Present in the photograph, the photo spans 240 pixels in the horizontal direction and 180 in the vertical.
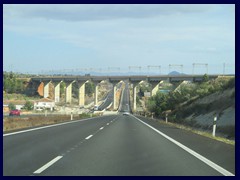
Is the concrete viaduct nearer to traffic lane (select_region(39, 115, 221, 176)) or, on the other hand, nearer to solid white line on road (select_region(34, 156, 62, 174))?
traffic lane (select_region(39, 115, 221, 176))

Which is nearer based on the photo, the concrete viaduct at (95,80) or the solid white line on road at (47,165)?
the solid white line on road at (47,165)

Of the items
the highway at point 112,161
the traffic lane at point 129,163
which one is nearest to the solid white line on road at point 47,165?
the highway at point 112,161

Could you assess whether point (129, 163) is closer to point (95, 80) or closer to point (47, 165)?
point (47, 165)

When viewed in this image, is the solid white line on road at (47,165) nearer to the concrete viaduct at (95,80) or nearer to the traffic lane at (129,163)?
the traffic lane at (129,163)

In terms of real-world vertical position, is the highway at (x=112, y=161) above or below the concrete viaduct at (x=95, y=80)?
below

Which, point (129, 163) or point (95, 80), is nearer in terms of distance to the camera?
point (129, 163)

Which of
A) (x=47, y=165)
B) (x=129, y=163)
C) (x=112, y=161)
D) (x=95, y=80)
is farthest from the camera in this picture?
(x=95, y=80)

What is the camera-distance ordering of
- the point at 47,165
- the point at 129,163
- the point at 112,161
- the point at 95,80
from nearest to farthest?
1. the point at 47,165
2. the point at 129,163
3. the point at 112,161
4. the point at 95,80

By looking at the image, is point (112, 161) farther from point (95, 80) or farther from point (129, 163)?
point (95, 80)

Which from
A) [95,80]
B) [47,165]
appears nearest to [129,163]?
[47,165]

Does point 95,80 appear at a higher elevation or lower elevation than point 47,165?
higher

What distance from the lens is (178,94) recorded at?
8656cm
